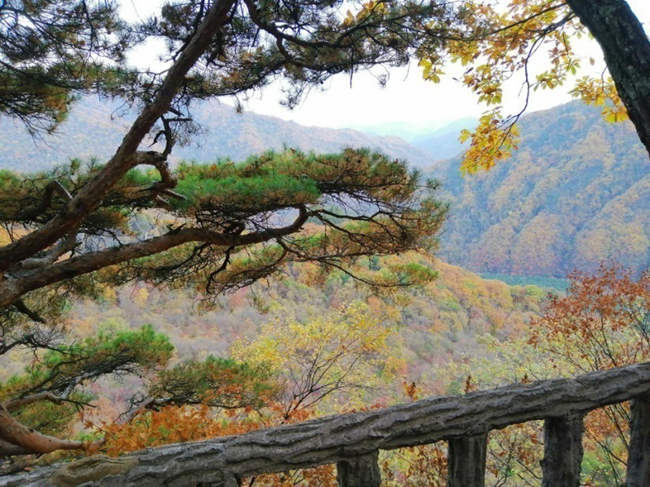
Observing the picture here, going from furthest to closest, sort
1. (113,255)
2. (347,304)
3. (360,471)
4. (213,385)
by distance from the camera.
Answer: (347,304)
(213,385)
(113,255)
(360,471)

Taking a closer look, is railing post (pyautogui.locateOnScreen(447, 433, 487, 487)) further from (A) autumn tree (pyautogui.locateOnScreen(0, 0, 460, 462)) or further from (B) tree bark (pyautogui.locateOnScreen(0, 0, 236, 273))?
(B) tree bark (pyautogui.locateOnScreen(0, 0, 236, 273))

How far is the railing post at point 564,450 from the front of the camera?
42.7 inches

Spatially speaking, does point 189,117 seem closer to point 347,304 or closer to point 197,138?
point 197,138

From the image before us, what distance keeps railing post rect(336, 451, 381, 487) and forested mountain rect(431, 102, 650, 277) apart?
2673cm

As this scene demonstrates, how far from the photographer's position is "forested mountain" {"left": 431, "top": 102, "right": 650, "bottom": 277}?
86.7 ft

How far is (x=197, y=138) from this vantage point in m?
3.46

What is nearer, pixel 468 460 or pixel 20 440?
pixel 468 460

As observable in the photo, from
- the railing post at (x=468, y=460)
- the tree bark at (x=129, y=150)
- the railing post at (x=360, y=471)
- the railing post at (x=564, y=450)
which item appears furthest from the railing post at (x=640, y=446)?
the tree bark at (x=129, y=150)

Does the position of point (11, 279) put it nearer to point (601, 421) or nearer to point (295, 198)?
point (295, 198)

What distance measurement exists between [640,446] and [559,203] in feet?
113

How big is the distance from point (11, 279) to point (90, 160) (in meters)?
0.90

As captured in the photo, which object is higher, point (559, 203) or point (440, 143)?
point (440, 143)

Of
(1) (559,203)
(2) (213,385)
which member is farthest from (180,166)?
(1) (559,203)

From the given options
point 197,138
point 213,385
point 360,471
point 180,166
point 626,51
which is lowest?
point 360,471
